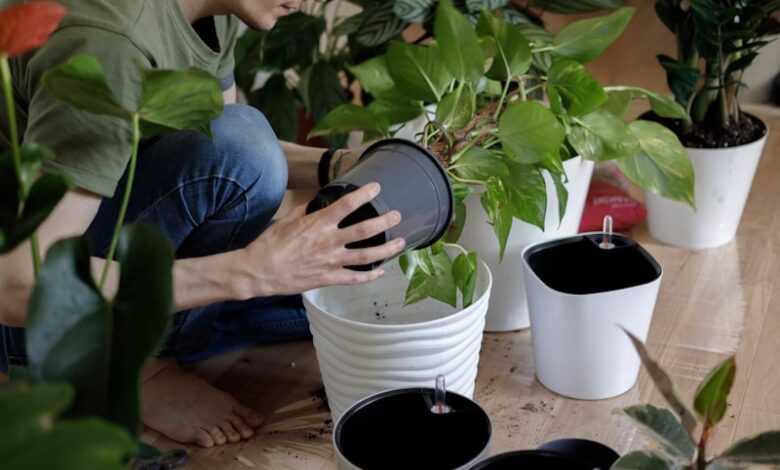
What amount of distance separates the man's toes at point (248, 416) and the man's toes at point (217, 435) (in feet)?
0.15

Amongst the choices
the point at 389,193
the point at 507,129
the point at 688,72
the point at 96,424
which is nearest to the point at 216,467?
the point at 389,193

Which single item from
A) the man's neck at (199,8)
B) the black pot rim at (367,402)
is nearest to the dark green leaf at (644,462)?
the black pot rim at (367,402)

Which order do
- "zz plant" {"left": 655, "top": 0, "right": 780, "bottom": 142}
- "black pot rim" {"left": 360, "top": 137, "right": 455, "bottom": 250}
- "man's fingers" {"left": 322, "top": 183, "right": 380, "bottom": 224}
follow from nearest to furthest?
"man's fingers" {"left": 322, "top": 183, "right": 380, "bottom": 224} < "black pot rim" {"left": 360, "top": 137, "right": 455, "bottom": 250} < "zz plant" {"left": 655, "top": 0, "right": 780, "bottom": 142}

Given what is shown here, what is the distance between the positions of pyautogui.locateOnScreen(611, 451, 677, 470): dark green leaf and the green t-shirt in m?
0.60

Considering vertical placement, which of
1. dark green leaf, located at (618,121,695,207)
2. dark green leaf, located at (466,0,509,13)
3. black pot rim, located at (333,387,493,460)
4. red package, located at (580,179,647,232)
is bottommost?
red package, located at (580,179,647,232)

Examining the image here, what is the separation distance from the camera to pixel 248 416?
4.84 ft

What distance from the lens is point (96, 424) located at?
1.95ft

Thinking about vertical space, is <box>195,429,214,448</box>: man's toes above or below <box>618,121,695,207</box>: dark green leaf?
below

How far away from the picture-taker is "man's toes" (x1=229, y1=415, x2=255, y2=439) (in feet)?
4.75

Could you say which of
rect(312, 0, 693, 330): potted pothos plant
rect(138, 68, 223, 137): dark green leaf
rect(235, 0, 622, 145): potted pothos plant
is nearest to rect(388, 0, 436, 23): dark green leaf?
rect(235, 0, 622, 145): potted pothos plant

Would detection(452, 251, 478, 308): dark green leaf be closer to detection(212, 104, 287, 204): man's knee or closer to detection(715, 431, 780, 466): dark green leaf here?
detection(212, 104, 287, 204): man's knee

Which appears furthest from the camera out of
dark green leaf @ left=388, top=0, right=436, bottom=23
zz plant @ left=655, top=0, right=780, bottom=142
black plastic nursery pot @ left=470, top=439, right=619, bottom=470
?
dark green leaf @ left=388, top=0, right=436, bottom=23

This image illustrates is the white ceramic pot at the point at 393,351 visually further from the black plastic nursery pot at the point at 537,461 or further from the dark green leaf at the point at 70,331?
the dark green leaf at the point at 70,331

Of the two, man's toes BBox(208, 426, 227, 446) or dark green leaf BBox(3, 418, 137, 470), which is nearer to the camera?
dark green leaf BBox(3, 418, 137, 470)
